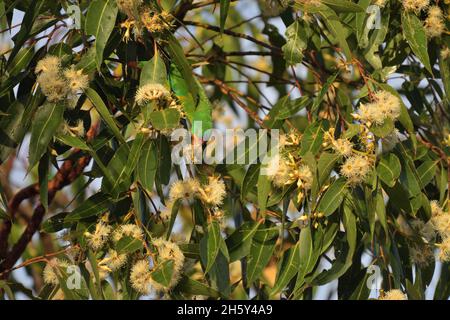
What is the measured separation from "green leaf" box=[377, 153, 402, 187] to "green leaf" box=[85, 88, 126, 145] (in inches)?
19.6

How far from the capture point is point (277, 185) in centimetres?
179

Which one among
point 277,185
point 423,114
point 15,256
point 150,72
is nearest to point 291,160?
point 277,185

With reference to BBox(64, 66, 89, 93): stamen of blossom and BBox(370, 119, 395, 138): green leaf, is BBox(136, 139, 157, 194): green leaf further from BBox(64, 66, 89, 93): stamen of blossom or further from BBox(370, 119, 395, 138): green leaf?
BBox(370, 119, 395, 138): green leaf

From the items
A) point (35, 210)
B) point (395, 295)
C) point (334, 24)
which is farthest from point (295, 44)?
point (35, 210)

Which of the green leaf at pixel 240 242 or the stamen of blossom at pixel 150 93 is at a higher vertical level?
the stamen of blossom at pixel 150 93

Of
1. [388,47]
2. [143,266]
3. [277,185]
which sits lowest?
[143,266]

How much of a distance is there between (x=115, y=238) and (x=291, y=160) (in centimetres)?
38

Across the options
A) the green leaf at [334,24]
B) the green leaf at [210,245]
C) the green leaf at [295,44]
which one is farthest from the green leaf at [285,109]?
the green leaf at [210,245]

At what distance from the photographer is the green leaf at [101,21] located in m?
1.75

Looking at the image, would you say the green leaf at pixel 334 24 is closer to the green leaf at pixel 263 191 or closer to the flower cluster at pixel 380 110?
Answer: the flower cluster at pixel 380 110

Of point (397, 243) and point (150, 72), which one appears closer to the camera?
point (150, 72)

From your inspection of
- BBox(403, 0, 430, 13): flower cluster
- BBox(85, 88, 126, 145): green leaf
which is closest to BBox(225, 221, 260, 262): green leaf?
BBox(85, 88, 126, 145): green leaf

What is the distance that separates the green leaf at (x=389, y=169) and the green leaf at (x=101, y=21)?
572 millimetres

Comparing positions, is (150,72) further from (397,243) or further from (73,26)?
(397,243)
